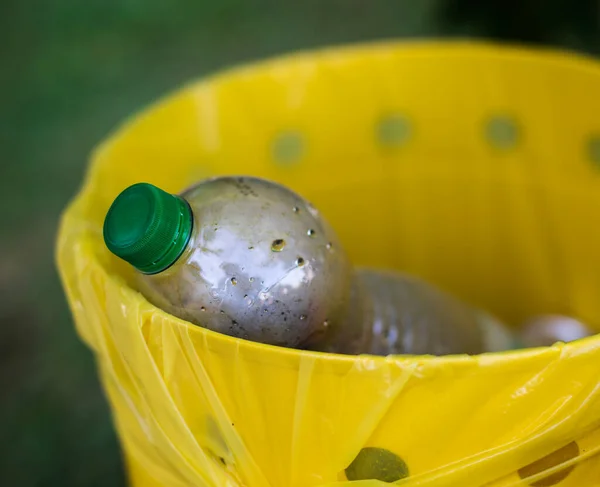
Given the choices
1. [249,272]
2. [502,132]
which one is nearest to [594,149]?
[502,132]

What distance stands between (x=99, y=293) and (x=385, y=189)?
47cm

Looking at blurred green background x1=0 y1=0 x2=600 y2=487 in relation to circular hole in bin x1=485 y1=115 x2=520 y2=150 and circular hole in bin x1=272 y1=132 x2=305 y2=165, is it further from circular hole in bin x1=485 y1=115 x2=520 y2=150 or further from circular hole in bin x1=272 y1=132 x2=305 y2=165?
circular hole in bin x1=485 y1=115 x2=520 y2=150

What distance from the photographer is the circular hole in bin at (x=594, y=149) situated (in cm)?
72

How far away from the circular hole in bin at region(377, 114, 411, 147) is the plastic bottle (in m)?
0.31

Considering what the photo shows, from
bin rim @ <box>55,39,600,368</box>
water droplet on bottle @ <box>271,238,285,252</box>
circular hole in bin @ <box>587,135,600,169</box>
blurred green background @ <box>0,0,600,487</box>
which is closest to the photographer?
bin rim @ <box>55,39,600,368</box>

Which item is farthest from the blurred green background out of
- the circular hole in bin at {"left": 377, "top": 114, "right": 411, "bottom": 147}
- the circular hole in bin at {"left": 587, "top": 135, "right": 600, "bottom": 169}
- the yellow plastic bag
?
the circular hole in bin at {"left": 587, "top": 135, "right": 600, "bottom": 169}

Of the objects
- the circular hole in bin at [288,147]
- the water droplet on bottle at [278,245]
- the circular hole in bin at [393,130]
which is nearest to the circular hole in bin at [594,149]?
the circular hole in bin at [393,130]

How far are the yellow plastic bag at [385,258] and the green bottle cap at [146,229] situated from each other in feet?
0.10

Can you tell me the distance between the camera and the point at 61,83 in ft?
6.05

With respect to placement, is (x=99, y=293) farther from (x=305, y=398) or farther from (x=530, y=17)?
(x=530, y=17)

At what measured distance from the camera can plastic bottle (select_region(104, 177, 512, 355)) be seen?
415 millimetres

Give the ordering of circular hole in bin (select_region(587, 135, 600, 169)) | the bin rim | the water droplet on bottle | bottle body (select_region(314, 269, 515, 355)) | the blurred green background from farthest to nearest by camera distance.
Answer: the blurred green background < circular hole in bin (select_region(587, 135, 600, 169)) < bottle body (select_region(314, 269, 515, 355)) < the water droplet on bottle < the bin rim

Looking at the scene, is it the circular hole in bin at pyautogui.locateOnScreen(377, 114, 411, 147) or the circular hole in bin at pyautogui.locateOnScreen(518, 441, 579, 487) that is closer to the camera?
the circular hole in bin at pyautogui.locateOnScreen(518, 441, 579, 487)

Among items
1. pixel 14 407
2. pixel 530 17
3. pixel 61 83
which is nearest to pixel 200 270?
pixel 14 407
